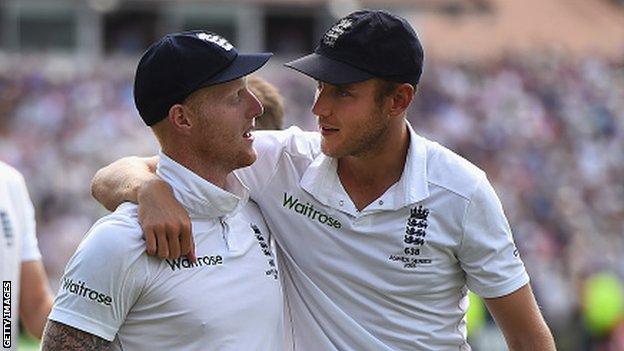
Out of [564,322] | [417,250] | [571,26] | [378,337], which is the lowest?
[571,26]

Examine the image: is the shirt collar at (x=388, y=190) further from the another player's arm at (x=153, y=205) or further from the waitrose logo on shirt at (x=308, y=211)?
the another player's arm at (x=153, y=205)

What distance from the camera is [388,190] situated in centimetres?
422

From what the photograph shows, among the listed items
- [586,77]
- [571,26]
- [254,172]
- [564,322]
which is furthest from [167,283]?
[571,26]

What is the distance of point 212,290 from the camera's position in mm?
3725

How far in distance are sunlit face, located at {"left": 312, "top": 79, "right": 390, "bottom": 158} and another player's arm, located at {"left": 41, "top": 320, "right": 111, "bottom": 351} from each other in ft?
3.05

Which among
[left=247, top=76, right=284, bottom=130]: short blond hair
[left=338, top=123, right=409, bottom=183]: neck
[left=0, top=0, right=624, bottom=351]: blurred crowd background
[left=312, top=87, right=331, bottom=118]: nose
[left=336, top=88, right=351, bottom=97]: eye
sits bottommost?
[left=0, top=0, right=624, bottom=351]: blurred crowd background

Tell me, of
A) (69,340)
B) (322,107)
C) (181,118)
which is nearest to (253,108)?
(181,118)

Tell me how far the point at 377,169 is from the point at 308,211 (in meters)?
0.24

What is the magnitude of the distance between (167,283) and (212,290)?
12cm

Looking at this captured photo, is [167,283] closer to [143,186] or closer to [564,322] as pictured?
[143,186]

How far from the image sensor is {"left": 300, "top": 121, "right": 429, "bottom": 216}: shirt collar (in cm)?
417

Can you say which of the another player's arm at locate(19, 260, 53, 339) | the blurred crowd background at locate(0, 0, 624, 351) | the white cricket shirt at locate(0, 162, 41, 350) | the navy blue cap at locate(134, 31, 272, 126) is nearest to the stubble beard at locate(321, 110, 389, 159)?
the navy blue cap at locate(134, 31, 272, 126)

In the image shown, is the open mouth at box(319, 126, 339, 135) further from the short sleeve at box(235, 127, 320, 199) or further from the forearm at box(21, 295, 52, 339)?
the forearm at box(21, 295, 52, 339)

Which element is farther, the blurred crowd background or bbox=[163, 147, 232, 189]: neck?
the blurred crowd background
